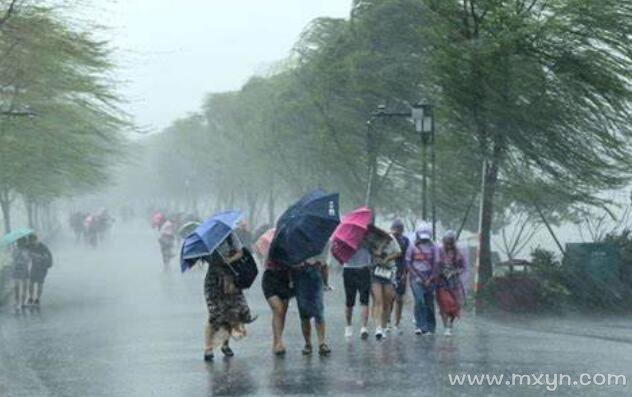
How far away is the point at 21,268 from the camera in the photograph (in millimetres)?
24578

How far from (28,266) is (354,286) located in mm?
11447

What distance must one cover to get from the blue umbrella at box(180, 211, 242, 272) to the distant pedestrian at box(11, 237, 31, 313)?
38.8ft

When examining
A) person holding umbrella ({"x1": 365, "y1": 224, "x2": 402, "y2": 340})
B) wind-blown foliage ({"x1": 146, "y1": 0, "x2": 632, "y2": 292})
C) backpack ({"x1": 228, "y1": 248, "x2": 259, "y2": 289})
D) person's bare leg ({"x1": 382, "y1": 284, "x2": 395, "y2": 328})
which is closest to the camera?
backpack ({"x1": 228, "y1": 248, "x2": 259, "y2": 289})

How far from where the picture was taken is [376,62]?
32719mm

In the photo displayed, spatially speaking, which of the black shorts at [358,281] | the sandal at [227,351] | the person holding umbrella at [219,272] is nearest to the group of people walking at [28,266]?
the black shorts at [358,281]

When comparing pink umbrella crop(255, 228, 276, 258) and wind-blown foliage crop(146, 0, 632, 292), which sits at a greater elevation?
wind-blown foliage crop(146, 0, 632, 292)

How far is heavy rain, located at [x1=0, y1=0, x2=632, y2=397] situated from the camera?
43.6 feet

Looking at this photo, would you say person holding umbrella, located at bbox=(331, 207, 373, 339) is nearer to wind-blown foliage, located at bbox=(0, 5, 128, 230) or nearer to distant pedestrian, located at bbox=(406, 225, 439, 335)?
distant pedestrian, located at bbox=(406, 225, 439, 335)

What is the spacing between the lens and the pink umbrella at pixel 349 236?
1489 cm

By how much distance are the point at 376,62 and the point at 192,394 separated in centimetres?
2247

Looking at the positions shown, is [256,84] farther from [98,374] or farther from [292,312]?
[98,374]

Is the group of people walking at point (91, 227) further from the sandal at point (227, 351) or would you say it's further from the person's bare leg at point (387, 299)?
the sandal at point (227, 351)

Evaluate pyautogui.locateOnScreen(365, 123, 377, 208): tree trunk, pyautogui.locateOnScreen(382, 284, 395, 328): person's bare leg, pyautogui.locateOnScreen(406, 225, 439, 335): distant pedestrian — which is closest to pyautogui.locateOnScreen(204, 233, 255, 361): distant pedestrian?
pyautogui.locateOnScreen(382, 284, 395, 328): person's bare leg

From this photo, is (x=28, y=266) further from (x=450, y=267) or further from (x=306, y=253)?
(x=306, y=253)
